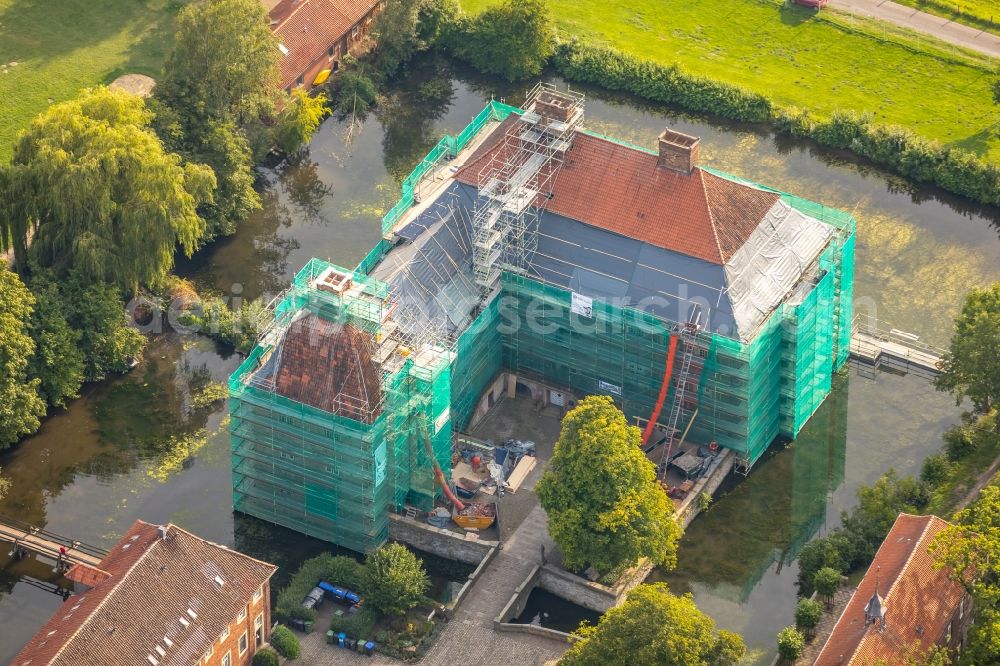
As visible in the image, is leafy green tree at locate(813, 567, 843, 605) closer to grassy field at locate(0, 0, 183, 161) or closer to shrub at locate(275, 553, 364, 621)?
shrub at locate(275, 553, 364, 621)

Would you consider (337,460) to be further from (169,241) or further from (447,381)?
(169,241)

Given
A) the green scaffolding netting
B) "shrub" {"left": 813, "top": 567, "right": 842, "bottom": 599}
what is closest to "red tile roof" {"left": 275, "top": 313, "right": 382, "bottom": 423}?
the green scaffolding netting

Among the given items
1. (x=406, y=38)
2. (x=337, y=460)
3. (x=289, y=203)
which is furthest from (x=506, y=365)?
(x=406, y=38)

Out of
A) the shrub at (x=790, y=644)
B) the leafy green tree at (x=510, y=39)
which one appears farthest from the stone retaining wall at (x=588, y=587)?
the leafy green tree at (x=510, y=39)

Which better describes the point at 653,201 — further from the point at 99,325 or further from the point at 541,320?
the point at 99,325

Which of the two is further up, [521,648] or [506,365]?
[506,365]

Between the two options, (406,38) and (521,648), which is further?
(406,38)

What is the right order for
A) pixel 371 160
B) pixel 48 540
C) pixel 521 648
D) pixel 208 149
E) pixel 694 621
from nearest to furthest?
pixel 694 621 → pixel 521 648 → pixel 48 540 → pixel 208 149 → pixel 371 160

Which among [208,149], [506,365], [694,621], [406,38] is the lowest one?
[694,621]
